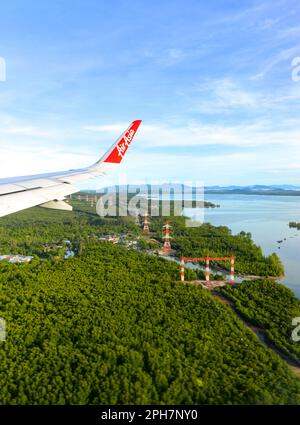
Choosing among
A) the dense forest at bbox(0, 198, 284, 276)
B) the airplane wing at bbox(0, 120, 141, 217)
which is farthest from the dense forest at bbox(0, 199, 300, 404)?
the dense forest at bbox(0, 198, 284, 276)

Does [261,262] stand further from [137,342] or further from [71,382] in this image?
[71,382]

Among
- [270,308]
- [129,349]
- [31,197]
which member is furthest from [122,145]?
[270,308]

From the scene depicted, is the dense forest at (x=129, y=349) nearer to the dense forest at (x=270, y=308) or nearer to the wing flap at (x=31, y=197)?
the dense forest at (x=270, y=308)

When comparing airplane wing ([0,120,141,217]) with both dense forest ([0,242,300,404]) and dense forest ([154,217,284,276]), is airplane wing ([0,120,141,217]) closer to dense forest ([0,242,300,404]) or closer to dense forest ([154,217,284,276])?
dense forest ([0,242,300,404])

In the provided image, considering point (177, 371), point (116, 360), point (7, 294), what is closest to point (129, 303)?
point (116, 360)

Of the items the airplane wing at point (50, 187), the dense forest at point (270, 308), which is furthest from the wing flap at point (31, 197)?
the dense forest at point (270, 308)
